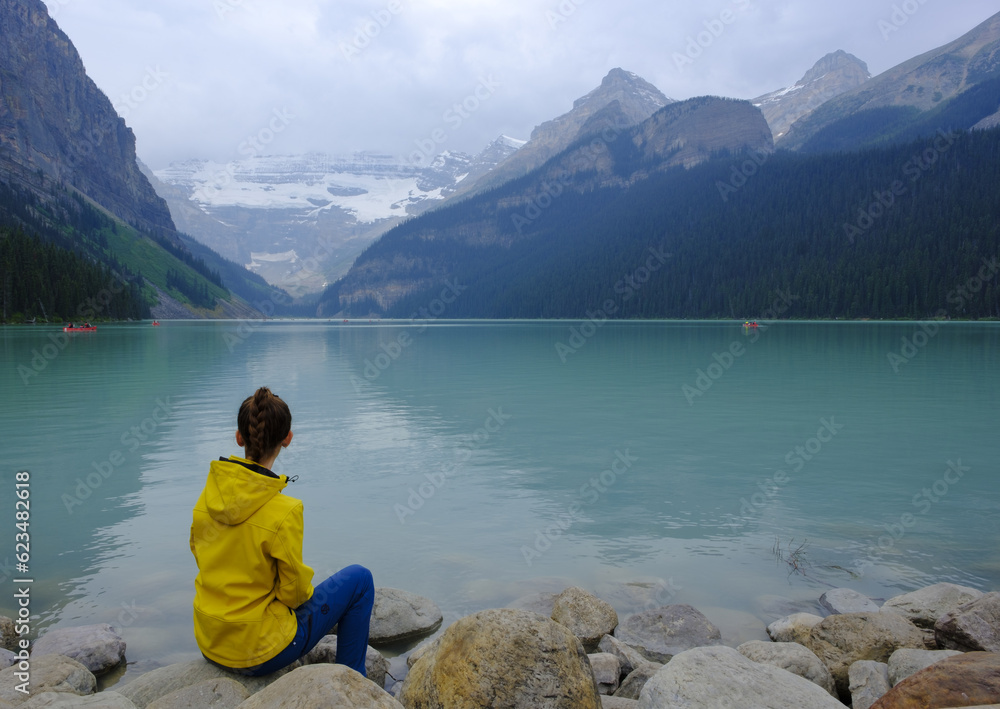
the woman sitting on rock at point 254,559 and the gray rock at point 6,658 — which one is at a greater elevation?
the woman sitting on rock at point 254,559

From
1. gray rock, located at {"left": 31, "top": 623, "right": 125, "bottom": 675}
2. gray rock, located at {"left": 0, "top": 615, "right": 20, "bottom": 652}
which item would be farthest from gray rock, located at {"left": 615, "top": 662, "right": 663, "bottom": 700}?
gray rock, located at {"left": 0, "top": 615, "right": 20, "bottom": 652}

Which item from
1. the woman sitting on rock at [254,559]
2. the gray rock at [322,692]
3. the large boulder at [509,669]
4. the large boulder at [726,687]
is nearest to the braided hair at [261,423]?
the woman sitting on rock at [254,559]

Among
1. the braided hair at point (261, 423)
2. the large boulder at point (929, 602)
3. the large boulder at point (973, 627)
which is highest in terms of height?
the braided hair at point (261, 423)

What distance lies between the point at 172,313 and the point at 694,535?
215201 millimetres

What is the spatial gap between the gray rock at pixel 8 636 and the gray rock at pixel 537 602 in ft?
18.9

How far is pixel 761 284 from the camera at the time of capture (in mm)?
179250

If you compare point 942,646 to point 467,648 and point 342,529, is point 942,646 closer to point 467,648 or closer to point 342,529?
point 467,648

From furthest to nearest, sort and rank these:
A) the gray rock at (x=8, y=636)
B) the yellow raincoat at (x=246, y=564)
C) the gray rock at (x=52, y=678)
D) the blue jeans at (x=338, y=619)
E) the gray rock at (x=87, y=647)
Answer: the gray rock at (x=8, y=636) < the gray rock at (x=87, y=647) < the gray rock at (x=52, y=678) < the blue jeans at (x=338, y=619) < the yellow raincoat at (x=246, y=564)

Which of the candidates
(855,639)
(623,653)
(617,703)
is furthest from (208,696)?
(855,639)

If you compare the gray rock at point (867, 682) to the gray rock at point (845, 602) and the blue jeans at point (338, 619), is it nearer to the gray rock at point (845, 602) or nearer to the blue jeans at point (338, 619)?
the gray rock at point (845, 602)

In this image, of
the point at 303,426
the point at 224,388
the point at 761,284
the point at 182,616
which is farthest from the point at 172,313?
the point at 182,616

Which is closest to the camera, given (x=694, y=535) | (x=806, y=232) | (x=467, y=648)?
(x=467, y=648)

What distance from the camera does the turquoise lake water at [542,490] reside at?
956cm

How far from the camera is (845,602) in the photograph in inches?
339
